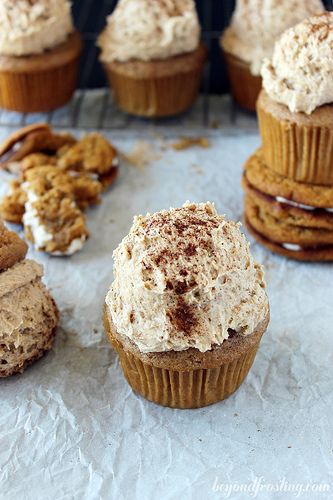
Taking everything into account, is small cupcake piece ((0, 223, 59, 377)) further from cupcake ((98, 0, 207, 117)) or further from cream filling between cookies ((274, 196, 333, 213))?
cupcake ((98, 0, 207, 117))

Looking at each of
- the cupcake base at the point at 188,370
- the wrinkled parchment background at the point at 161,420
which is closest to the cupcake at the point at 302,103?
the wrinkled parchment background at the point at 161,420

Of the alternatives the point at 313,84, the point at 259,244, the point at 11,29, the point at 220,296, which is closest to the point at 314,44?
the point at 313,84

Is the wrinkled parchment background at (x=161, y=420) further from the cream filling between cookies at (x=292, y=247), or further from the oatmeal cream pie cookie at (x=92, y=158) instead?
the oatmeal cream pie cookie at (x=92, y=158)

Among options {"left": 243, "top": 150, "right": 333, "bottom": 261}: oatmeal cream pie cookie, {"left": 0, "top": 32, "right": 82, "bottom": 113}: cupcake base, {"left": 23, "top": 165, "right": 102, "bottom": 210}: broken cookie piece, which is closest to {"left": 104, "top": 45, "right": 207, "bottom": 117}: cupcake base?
{"left": 0, "top": 32, "right": 82, "bottom": 113}: cupcake base

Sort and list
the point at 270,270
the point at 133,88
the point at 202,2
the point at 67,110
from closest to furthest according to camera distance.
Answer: the point at 270,270 → the point at 133,88 → the point at 67,110 → the point at 202,2

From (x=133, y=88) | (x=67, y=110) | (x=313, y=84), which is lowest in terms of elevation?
(x=67, y=110)

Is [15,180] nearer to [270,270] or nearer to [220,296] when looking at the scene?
[270,270]

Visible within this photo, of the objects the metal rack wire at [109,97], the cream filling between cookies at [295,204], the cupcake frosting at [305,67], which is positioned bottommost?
the metal rack wire at [109,97]
